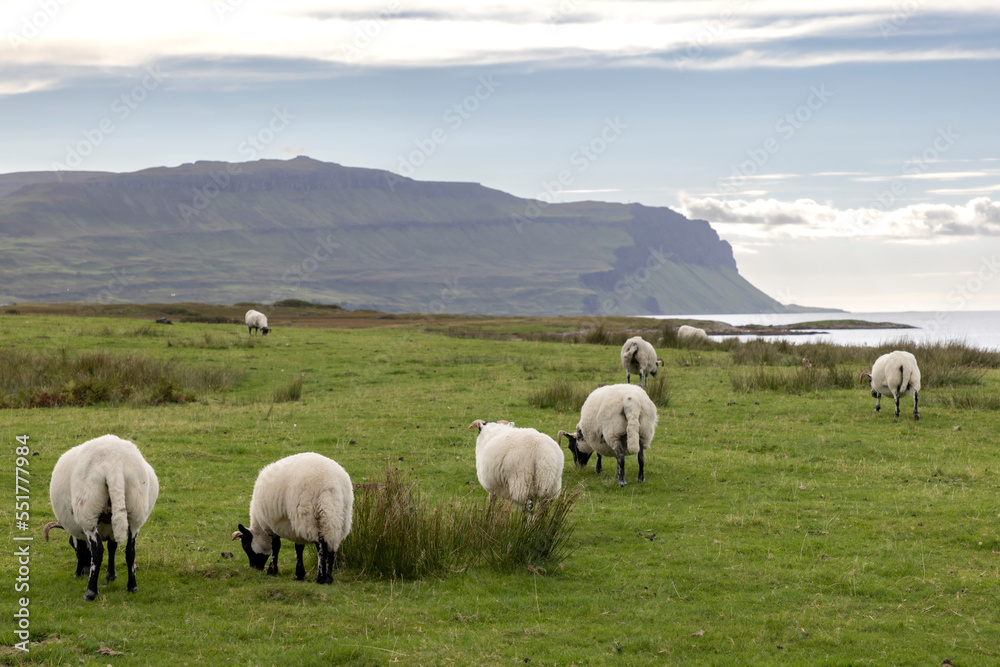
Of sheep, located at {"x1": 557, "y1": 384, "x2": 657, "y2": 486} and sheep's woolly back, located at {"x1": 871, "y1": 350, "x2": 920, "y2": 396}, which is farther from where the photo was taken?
sheep's woolly back, located at {"x1": 871, "y1": 350, "x2": 920, "y2": 396}

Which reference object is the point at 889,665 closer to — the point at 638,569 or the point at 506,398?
the point at 638,569

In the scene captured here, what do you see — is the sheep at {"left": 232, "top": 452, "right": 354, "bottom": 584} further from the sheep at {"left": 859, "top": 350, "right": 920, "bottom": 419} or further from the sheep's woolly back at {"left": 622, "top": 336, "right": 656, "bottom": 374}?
the sheep's woolly back at {"left": 622, "top": 336, "right": 656, "bottom": 374}

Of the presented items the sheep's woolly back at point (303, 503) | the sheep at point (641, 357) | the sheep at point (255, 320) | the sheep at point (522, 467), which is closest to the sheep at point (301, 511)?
the sheep's woolly back at point (303, 503)

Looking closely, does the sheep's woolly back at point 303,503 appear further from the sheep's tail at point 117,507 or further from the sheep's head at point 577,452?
the sheep's head at point 577,452

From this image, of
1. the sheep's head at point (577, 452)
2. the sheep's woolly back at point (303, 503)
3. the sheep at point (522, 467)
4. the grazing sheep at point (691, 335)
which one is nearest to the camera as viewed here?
the sheep's woolly back at point (303, 503)

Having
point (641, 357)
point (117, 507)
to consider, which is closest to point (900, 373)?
point (641, 357)

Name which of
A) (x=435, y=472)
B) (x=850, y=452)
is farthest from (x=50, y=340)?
(x=850, y=452)

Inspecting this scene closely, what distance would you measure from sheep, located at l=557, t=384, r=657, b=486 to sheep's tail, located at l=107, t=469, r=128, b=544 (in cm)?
830

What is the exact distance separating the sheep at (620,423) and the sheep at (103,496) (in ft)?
25.9

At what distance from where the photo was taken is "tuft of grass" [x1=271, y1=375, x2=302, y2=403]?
1012 inches

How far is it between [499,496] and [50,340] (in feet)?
103

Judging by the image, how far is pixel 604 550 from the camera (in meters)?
10.8

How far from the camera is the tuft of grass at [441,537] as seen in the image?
9578 millimetres

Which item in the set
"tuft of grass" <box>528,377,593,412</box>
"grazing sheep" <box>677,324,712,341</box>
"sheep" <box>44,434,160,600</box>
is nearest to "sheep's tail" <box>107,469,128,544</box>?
"sheep" <box>44,434,160,600</box>
